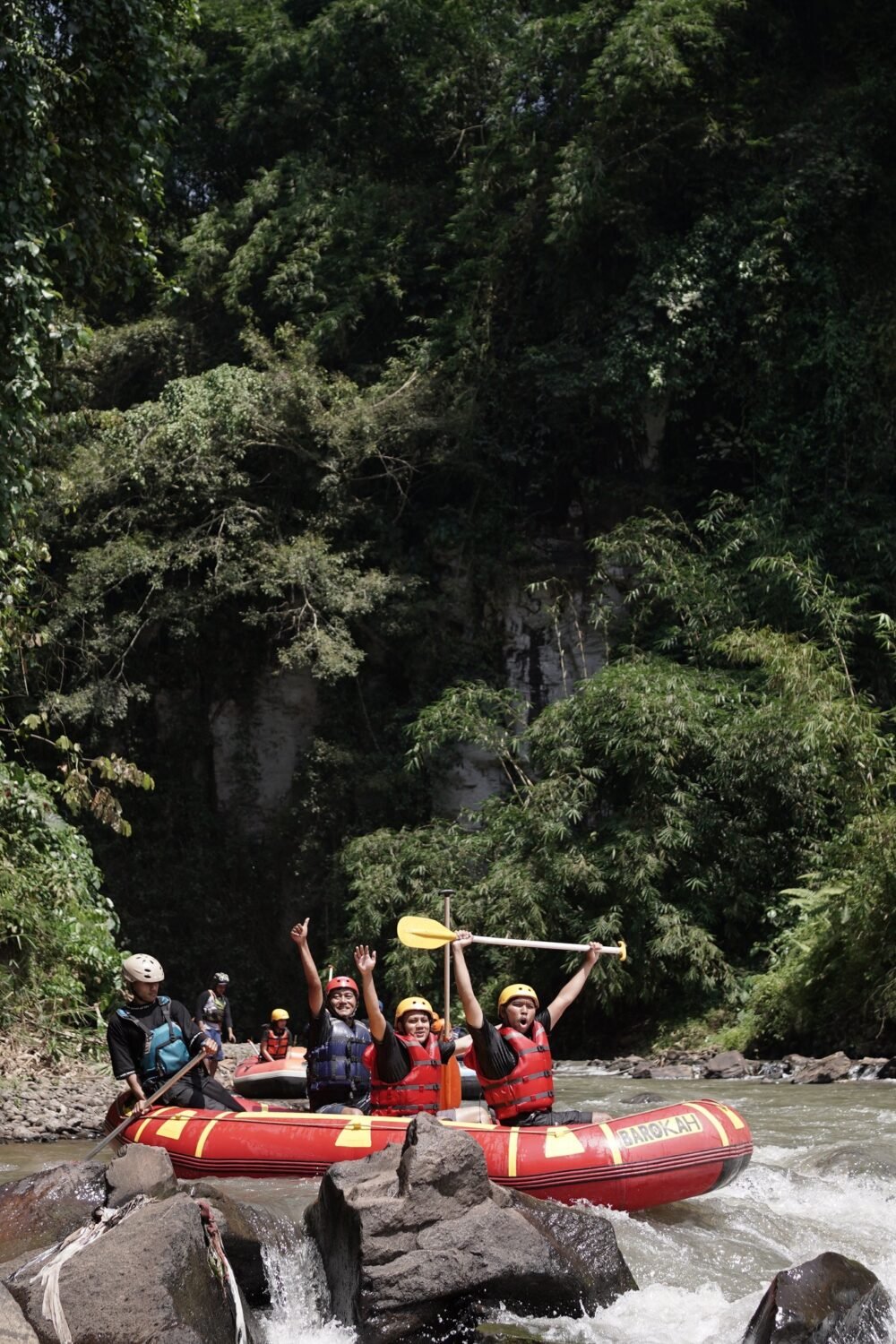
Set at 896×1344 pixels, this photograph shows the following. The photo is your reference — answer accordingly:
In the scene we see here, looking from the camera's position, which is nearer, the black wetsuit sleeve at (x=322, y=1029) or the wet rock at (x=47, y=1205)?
the wet rock at (x=47, y=1205)

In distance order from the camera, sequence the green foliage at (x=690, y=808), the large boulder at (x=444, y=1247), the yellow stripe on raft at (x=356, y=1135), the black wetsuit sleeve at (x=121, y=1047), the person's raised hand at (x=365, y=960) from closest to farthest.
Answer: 1. the large boulder at (x=444, y=1247)
2. the yellow stripe on raft at (x=356, y=1135)
3. the person's raised hand at (x=365, y=960)
4. the black wetsuit sleeve at (x=121, y=1047)
5. the green foliage at (x=690, y=808)

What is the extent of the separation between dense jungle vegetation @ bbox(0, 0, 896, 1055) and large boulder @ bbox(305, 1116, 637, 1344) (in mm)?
6375

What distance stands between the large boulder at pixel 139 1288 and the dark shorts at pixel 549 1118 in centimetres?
212

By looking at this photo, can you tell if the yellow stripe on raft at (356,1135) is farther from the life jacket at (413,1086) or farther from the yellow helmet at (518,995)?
the yellow helmet at (518,995)

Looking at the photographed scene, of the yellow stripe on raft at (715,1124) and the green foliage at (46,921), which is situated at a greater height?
the green foliage at (46,921)

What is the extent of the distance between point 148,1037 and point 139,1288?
228cm

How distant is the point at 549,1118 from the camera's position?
6.06 meters

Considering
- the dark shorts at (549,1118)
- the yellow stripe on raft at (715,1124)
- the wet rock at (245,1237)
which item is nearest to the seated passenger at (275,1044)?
the dark shorts at (549,1118)

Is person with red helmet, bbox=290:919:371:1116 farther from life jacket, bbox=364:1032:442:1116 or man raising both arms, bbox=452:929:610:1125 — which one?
man raising both arms, bbox=452:929:610:1125

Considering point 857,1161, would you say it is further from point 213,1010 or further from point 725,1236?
point 213,1010

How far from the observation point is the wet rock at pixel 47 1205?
14.6 ft

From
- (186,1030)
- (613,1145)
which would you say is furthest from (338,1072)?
(613,1145)

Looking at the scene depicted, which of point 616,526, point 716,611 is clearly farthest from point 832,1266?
point 616,526

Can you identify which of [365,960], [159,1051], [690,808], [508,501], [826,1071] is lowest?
[826,1071]
